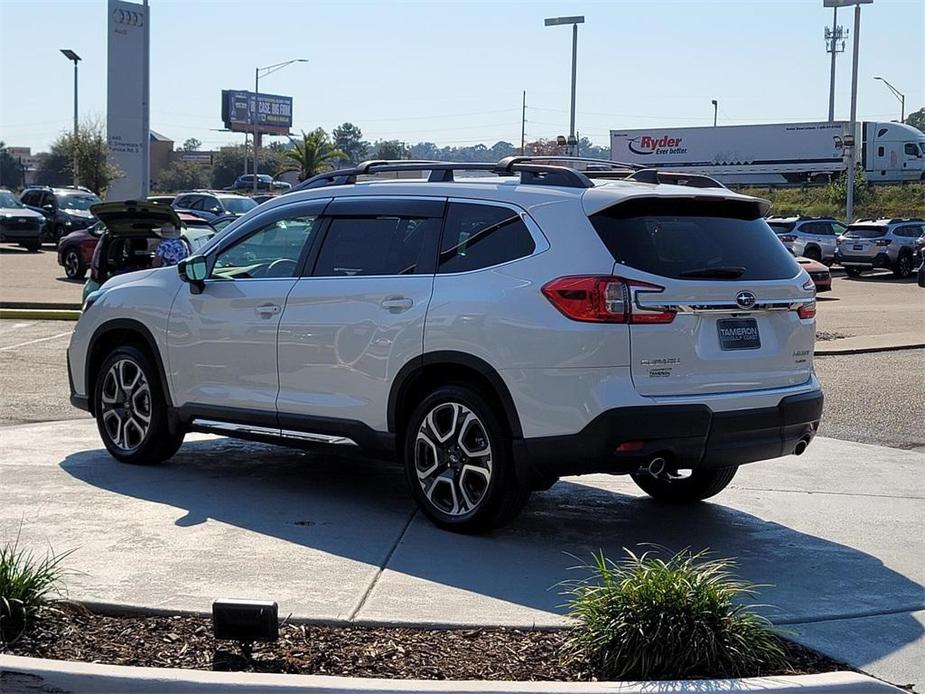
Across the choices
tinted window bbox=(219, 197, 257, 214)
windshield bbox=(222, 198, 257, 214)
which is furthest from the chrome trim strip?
windshield bbox=(222, 198, 257, 214)

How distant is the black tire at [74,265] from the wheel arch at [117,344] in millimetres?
18877

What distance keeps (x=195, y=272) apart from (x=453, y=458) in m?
2.38

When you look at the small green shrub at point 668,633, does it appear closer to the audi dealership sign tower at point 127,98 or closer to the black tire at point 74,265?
the black tire at point 74,265

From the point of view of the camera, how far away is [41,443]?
944cm

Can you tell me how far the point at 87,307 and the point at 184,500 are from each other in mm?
2092

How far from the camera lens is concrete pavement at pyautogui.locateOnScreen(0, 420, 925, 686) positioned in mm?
5656

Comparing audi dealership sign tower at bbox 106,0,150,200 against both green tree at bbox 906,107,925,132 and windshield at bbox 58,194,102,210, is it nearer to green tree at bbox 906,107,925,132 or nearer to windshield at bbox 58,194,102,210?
windshield at bbox 58,194,102,210

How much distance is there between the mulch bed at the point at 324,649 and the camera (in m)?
4.86

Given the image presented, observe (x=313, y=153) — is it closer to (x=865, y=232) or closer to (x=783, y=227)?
(x=783, y=227)

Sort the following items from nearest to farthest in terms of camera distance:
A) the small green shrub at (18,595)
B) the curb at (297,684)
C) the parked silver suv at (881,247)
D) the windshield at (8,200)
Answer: the curb at (297,684)
the small green shrub at (18,595)
the parked silver suv at (881,247)
the windshield at (8,200)

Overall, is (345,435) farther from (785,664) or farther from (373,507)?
(785,664)

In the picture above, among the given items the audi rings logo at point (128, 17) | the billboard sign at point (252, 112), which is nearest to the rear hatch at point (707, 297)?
the audi rings logo at point (128, 17)

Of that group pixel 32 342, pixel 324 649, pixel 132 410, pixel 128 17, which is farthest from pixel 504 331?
pixel 128 17

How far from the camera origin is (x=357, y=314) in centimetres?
729
